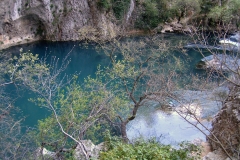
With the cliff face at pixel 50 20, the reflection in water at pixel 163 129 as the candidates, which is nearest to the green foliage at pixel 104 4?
A: the cliff face at pixel 50 20

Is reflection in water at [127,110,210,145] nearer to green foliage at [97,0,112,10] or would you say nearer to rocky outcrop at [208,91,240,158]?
rocky outcrop at [208,91,240,158]

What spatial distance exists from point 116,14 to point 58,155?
777 inches

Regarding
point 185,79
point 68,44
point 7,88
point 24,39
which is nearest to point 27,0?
point 24,39

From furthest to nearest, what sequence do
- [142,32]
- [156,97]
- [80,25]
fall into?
[142,32] → [80,25] → [156,97]

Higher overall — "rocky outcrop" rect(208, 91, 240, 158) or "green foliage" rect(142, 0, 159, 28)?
"green foliage" rect(142, 0, 159, 28)

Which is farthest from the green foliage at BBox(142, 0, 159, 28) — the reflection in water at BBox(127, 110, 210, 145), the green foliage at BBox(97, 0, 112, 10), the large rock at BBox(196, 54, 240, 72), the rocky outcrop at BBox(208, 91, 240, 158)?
the rocky outcrop at BBox(208, 91, 240, 158)

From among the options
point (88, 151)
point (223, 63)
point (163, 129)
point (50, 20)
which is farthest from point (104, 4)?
point (223, 63)

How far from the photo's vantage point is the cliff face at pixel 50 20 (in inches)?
793

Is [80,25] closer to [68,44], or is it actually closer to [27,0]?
[68,44]

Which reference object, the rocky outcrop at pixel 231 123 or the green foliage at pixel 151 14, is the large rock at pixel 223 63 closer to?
the rocky outcrop at pixel 231 123

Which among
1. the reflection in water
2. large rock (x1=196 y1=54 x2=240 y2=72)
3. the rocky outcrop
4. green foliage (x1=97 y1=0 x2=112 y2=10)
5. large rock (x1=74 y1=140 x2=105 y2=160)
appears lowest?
large rock (x1=74 y1=140 x2=105 y2=160)

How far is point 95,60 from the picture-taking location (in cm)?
1970

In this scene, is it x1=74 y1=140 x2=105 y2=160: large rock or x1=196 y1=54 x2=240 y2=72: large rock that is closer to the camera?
x1=196 y1=54 x2=240 y2=72: large rock

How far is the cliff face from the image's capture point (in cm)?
2014
